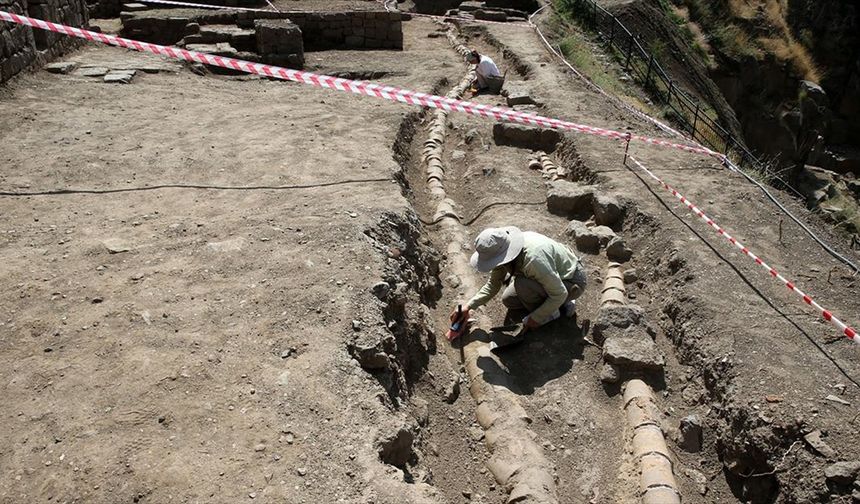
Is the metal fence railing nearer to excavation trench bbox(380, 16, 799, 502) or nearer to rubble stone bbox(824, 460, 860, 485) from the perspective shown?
excavation trench bbox(380, 16, 799, 502)

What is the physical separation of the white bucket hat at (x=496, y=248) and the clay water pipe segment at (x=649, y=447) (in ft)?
4.28

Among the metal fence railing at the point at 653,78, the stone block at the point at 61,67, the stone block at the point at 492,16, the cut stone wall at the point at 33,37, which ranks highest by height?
the cut stone wall at the point at 33,37

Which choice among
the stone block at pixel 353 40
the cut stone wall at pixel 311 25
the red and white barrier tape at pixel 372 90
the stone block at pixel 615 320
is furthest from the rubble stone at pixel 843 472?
the stone block at pixel 353 40

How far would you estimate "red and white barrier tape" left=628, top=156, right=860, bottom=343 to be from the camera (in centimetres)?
469

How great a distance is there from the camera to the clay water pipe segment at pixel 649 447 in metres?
3.96

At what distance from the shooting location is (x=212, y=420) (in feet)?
11.8

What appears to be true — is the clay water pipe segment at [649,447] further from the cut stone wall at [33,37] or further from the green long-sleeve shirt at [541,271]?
the cut stone wall at [33,37]

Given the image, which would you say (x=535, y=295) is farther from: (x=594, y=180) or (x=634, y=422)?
(x=594, y=180)

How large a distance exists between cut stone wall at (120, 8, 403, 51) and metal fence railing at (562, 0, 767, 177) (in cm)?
545

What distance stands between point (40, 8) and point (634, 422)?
9.86 meters

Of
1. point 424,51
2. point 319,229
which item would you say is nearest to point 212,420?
point 319,229

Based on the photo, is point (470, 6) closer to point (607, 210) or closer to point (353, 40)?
point (353, 40)

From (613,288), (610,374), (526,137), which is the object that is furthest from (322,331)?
(526,137)

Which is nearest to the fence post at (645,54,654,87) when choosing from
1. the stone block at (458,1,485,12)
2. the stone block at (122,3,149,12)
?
the stone block at (458,1,485,12)
